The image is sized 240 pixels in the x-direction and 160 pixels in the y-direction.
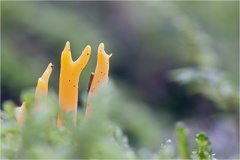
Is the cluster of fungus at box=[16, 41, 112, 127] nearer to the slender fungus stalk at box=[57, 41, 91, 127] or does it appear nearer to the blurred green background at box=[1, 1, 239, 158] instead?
the slender fungus stalk at box=[57, 41, 91, 127]

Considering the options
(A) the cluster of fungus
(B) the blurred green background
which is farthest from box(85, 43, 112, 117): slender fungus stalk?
(B) the blurred green background

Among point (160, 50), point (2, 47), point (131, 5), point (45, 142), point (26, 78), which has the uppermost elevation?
point (131, 5)

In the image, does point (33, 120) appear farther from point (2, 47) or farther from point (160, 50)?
point (160, 50)

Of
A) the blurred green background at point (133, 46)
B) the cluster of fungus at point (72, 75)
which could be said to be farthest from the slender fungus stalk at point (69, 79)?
the blurred green background at point (133, 46)

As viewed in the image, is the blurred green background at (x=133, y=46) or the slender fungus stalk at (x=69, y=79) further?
the blurred green background at (x=133, y=46)

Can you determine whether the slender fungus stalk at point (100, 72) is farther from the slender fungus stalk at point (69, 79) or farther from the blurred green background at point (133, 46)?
the blurred green background at point (133, 46)

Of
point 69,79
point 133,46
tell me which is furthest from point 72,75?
point 133,46

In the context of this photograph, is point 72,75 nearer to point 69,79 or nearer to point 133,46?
point 69,79

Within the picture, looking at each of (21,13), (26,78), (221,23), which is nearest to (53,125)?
(26,78)
